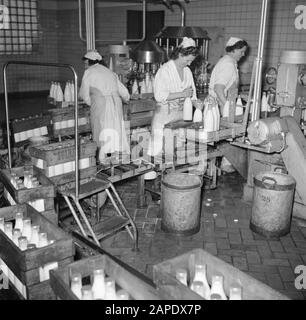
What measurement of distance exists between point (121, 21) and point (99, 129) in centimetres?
715

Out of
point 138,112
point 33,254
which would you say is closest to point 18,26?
point 138,112

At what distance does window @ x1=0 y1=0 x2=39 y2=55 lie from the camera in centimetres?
1224

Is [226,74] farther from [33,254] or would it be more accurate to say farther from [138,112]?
[33,254]

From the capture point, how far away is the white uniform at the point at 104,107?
581 centimetres

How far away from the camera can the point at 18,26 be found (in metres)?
12.6

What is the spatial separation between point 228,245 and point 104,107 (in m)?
2.77

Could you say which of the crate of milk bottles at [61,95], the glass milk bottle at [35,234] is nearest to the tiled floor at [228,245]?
the glass milk bottle at [35,234]

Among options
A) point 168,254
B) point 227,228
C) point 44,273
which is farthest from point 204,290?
point 227,228

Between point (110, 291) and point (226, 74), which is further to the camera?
point (226, 74)

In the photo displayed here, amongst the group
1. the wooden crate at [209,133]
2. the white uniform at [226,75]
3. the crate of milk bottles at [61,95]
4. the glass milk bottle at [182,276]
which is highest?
the white uniform at [226,75]

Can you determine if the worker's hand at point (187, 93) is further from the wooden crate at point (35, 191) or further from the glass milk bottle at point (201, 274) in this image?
the glass milk bottle at point (201, 274)

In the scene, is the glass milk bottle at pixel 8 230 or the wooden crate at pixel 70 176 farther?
the wooden crate at pixel 70 176

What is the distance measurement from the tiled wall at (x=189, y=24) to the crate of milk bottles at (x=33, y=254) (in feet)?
18.9

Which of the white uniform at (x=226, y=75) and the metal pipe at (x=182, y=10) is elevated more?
the metal pipe at (x=182, y=10)
